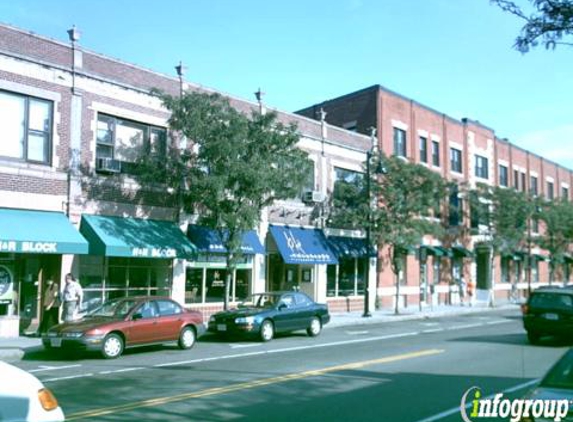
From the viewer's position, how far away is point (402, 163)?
28.1 m

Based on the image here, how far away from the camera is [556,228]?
4384 cm

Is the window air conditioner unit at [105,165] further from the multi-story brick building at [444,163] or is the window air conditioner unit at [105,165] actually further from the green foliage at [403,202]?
the multi-story brick building at [444,163]

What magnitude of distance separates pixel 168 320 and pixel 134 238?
4689mm

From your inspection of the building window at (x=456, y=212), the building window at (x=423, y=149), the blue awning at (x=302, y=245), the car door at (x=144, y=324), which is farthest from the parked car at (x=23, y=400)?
the building window at (x=456, y=212)

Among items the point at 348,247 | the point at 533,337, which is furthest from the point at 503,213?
the point at 533,337

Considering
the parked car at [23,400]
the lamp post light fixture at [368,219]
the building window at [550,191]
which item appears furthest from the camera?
the building window at [550,191]

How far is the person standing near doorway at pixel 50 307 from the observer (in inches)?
696

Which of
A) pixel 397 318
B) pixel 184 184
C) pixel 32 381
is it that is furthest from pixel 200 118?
pixel 32 381

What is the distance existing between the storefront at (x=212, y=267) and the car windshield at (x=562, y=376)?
50.9 ft

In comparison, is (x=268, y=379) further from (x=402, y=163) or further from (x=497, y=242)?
(x=497, y=242)

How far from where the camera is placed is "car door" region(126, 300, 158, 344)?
1456 cm

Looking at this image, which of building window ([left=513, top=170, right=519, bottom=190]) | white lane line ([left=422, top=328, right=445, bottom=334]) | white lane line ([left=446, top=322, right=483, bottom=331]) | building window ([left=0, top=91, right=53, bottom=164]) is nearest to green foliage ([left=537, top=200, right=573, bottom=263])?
building window ([left=513, top=170, right=519, bottom=190])

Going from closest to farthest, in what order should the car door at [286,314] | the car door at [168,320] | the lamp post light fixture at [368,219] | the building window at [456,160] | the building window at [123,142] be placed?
the car door at [168,320] → the car door at [286,314] → the building window at [123,142] → the lamp post light fixture at [368,219] → the building window at [456,160]

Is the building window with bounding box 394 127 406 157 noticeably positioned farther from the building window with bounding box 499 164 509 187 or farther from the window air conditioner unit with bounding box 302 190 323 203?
the building window with bounding box 499 164 509 187
